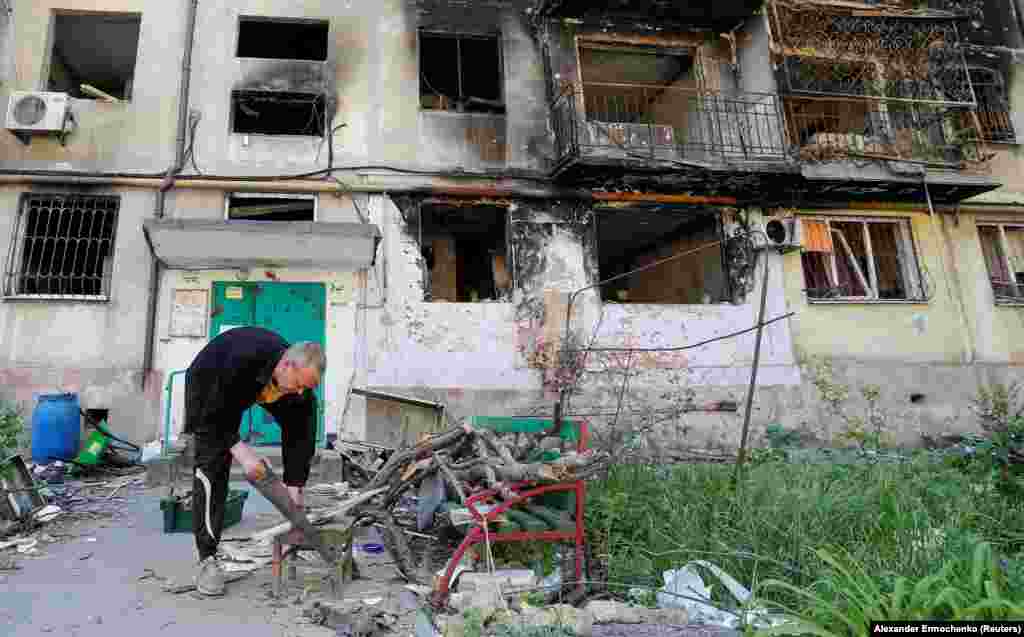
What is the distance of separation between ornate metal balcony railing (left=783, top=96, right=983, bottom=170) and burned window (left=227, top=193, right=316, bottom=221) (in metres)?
7.92

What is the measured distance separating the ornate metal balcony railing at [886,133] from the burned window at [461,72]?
5.28m

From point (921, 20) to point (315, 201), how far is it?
10639 millimetres

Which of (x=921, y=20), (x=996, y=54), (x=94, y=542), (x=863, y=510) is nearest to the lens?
(x=863, y=510)

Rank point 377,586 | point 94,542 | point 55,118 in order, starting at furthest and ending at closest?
point 55,118, point 94,542, point 377,586

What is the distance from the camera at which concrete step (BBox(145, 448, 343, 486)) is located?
5828 millimetres

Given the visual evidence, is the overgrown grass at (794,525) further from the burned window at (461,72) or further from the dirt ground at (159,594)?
the burned window at (461,72)

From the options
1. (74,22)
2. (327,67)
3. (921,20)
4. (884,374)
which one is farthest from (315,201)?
(921,20)

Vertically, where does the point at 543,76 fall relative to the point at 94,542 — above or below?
above

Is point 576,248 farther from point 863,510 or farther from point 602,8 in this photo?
point 863,510

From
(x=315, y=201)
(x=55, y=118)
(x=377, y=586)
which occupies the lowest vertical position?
(x=377, y=586)

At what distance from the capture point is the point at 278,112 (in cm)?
998

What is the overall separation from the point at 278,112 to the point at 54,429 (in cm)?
603

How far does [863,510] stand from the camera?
12.1ft

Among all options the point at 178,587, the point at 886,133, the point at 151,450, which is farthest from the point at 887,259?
the point at 151,450
